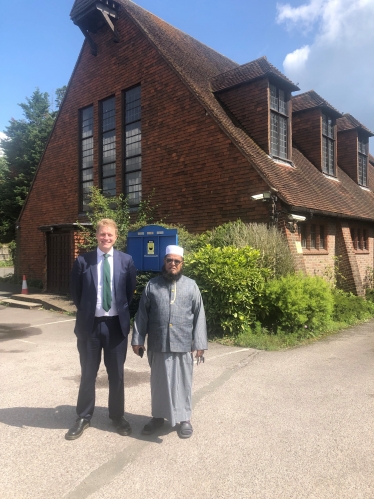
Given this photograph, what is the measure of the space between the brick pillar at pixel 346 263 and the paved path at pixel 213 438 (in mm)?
6467

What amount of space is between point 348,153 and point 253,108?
A: 7352mm

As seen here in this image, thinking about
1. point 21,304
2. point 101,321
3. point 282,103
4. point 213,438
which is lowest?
point 213,438

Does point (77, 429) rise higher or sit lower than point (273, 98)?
lower

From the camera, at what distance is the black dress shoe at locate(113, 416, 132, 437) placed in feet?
12.7

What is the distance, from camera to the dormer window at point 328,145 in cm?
1551

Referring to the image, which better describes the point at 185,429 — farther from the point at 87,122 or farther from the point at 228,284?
the point at 87,122

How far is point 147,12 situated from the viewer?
17391 millimetres

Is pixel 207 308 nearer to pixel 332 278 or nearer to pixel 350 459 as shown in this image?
pixel 350 459

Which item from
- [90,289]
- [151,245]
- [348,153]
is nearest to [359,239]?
[348,153]

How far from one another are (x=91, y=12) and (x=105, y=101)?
3.14 meters

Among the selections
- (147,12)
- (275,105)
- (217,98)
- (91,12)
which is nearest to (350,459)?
(275,105)

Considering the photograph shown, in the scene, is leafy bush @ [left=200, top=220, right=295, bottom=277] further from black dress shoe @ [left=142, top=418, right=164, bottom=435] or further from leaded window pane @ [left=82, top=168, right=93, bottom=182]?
leaded window pane @ [left=82, top=168, right=93, bottom=182]

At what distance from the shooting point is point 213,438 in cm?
381

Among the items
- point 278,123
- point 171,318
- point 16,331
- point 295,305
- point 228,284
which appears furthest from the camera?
point 278,123
